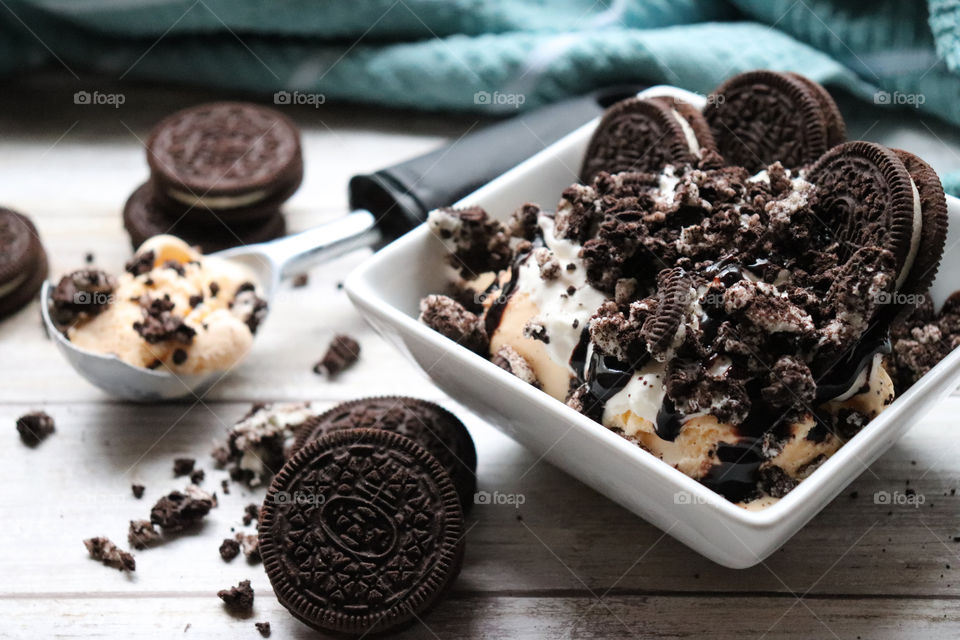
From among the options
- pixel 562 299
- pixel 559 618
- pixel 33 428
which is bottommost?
pixel 33 428

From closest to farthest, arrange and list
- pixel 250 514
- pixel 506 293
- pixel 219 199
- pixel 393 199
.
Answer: pixel 506 293
pixel 250 514
pixel 393 199
pixel 219 199

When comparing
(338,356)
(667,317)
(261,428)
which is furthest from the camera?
(338,356)

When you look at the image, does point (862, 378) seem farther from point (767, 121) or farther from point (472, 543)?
point (472, 543)

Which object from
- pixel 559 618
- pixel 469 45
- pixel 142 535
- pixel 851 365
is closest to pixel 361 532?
pixel 559 618

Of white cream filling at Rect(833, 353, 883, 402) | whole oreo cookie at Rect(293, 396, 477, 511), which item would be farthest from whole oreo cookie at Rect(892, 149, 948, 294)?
whole oreo cookie at Rect(293, 396, 477, 511)

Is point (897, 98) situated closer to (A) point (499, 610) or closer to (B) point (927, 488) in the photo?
(B) point (927, 488)

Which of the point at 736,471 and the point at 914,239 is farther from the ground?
the point at 914,239

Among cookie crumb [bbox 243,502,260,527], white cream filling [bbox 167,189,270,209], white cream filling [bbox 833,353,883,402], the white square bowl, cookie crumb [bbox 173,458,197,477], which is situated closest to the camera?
the white square bowl

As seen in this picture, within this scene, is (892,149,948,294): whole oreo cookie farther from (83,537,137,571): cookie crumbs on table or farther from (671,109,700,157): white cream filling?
(83,537,137,571): cookie crumbs on table
